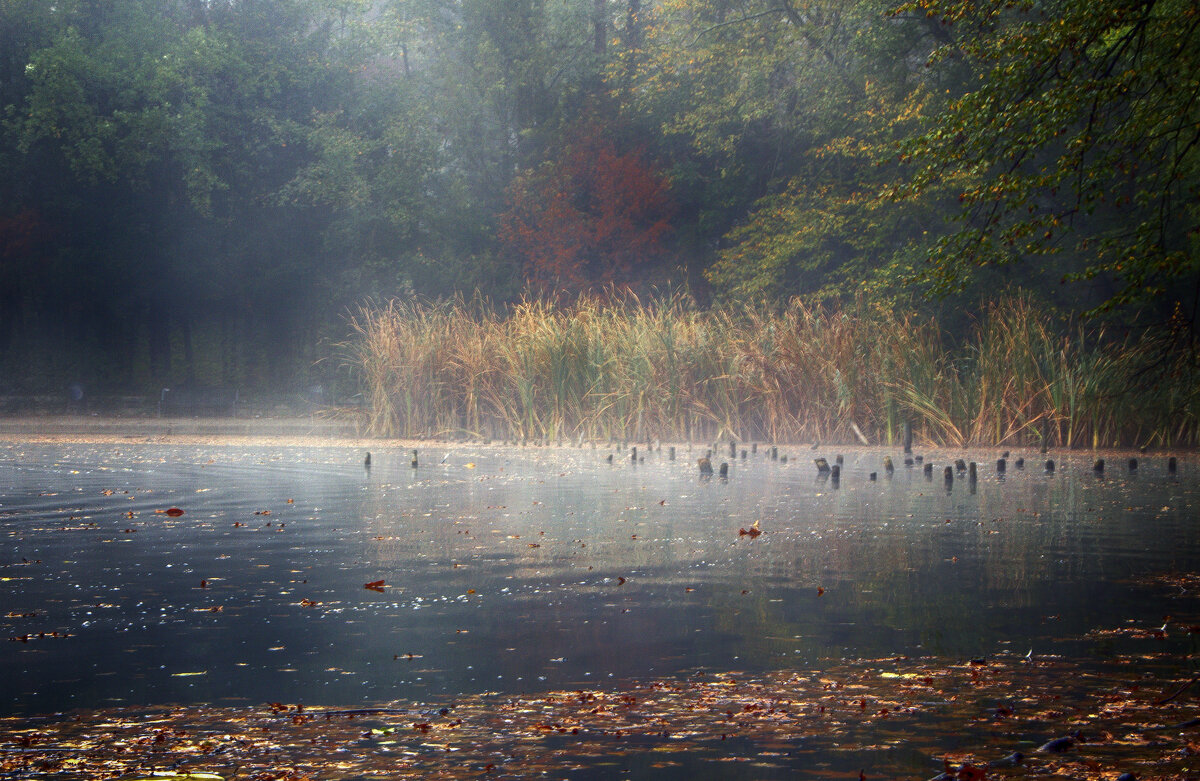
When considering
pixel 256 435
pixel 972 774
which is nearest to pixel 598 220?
pixel 256 435

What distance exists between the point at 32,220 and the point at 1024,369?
2989cm

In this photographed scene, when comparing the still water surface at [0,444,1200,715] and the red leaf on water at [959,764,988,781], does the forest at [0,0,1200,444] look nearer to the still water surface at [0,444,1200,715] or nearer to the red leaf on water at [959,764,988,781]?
the still water surface at [0,444,1200,715]

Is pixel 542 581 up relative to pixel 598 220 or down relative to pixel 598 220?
down

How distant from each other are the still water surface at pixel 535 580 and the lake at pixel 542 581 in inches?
0.9

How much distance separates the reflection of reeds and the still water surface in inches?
168

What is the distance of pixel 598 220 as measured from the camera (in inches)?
1332

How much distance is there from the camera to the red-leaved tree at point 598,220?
33.8 m

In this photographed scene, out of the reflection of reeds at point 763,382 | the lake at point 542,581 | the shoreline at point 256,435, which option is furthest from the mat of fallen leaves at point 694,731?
the reflection of reeds at point 763,382

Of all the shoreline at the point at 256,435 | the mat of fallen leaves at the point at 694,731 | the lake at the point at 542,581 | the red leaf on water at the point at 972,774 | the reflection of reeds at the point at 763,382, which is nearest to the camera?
the red leaf on water at the point at 972,774

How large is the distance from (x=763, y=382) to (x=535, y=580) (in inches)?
434

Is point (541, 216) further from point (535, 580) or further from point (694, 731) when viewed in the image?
point (694, 731)

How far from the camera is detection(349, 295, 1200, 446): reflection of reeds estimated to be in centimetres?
1534

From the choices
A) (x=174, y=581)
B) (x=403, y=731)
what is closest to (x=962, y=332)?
(x=174, y=581)

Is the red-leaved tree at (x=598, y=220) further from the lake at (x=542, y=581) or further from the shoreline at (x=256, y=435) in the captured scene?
the lake at (x=542, y=581)
